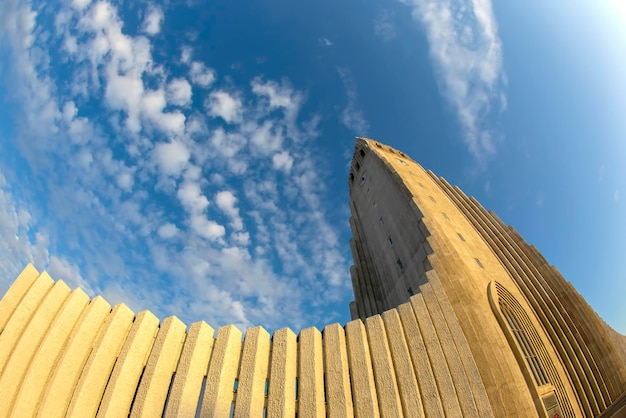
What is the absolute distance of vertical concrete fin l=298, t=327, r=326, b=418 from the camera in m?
8.40

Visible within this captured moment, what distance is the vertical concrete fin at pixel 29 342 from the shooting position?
299 inches

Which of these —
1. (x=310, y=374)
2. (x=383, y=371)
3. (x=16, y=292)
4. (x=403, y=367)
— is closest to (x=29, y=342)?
(x=16, y=292)

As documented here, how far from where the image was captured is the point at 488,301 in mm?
14086

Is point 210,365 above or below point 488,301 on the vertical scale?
below

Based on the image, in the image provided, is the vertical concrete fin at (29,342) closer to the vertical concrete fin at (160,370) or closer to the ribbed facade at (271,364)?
the ribbed facade at (271,364)

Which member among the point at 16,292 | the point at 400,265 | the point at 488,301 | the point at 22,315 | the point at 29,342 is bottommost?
the point at 29,342

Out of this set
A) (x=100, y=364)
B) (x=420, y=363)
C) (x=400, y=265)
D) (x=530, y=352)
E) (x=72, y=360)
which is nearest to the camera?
(x=72, y=360)

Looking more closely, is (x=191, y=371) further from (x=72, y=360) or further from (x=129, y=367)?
(x=72, y=360)

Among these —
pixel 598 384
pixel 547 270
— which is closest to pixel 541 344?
pixel 598 384

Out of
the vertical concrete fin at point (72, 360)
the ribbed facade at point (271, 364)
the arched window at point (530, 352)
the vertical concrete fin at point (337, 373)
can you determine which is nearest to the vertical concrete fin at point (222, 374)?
the ribbed facade at point (271, 364)

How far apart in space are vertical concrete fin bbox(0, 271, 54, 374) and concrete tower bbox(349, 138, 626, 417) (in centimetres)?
1179

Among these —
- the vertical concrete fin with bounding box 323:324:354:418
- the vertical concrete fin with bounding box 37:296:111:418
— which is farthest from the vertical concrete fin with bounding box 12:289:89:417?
the vertical concrete fin with bounding box 323:324:354:418

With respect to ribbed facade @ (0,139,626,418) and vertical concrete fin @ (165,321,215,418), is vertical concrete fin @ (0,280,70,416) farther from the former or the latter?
vertical concrete fin @ (165,321,215,418)

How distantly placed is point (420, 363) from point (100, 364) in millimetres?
9301
